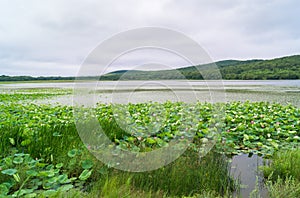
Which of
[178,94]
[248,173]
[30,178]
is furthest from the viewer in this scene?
[178,94]

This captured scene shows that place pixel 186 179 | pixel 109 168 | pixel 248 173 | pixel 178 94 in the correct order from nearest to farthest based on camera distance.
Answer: pixel 186 179 < pixel 109 168 < pixel 248 173 < pixel 178 94

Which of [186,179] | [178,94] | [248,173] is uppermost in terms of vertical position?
[178,94]

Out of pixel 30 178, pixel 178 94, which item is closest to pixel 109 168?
pixel 30 178

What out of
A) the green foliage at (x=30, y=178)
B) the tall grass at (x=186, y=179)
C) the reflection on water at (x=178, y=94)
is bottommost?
the tall grass at (x=186, y=179)

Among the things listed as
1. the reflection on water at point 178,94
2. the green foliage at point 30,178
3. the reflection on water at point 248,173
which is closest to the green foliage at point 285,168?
the reflection on water at point 248,173

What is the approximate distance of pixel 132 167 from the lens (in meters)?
2.30

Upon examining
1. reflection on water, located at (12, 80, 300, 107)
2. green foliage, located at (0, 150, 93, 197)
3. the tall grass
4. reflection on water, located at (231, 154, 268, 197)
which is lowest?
reflection on water, located at (231, 154, 268, 197)

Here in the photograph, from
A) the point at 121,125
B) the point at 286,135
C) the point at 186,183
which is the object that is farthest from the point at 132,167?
the point at 286,135

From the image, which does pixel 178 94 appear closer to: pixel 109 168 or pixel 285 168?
pixel 285 168

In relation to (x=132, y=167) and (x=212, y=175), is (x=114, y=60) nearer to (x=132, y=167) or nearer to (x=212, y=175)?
(x=132, y=167)

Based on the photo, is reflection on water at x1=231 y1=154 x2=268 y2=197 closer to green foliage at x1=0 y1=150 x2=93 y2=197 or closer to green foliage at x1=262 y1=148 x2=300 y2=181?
green foliage at x1=262 y1=148 x2=300 y2=181

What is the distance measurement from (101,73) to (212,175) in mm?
1814

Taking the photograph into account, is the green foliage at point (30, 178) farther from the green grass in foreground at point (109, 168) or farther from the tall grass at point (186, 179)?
the tall grass at point (186, 179)

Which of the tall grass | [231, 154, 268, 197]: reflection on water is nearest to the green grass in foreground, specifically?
the tall grass
